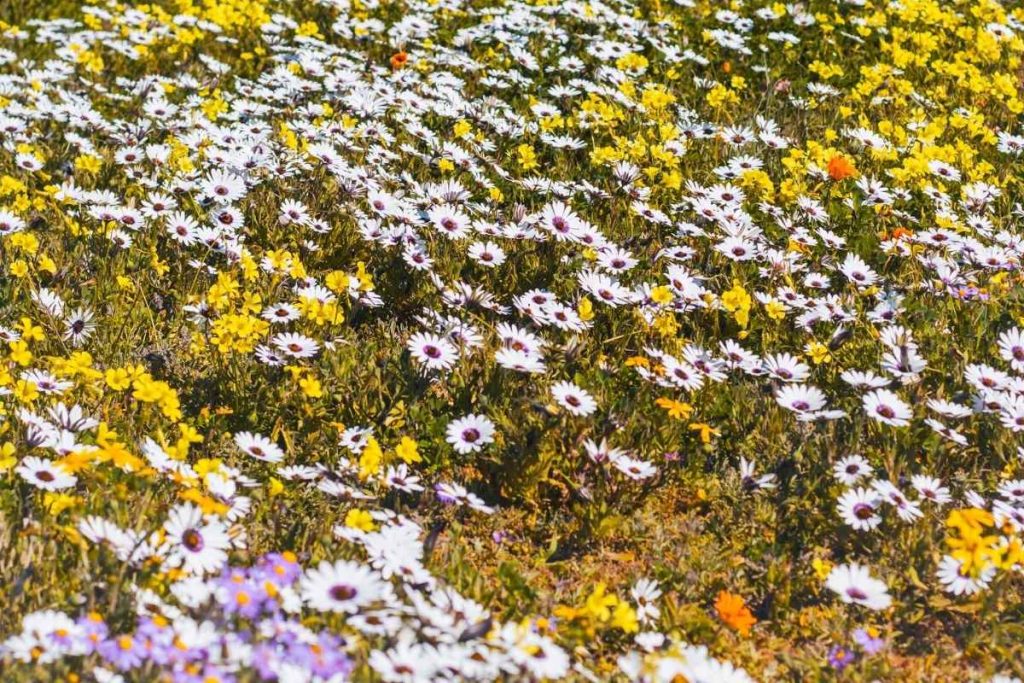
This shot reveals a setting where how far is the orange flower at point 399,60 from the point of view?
763 centimetres

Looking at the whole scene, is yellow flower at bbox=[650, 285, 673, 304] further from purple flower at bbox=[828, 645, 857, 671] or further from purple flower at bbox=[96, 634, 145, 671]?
purple flower at bbox=[96, 634, 145, 671]

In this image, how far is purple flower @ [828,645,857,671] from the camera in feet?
10.2

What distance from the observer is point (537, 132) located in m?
6.66

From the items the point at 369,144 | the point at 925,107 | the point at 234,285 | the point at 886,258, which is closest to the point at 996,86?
the point at 925,107

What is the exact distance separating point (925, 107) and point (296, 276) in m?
5.01

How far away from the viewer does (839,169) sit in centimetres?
625

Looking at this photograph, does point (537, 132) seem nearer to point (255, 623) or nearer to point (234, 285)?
point (234, 285)

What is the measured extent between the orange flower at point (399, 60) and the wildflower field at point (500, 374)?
216 mm

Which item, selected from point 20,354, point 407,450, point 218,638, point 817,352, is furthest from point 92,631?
point 817,352

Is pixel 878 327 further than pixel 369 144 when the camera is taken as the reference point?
No

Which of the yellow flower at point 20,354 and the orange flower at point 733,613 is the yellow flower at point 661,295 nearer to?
the orange flower at point 733,613

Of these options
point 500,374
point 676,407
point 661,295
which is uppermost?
point 661,295

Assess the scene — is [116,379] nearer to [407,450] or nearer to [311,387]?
[311,387]

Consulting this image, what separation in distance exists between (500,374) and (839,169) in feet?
9.74
